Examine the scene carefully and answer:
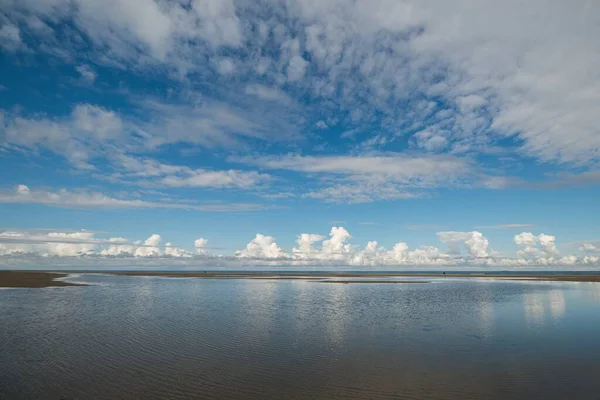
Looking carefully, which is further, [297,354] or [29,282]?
[29,282]

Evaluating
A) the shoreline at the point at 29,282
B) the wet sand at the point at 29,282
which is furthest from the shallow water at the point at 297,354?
the wet sand at the point at 29,282

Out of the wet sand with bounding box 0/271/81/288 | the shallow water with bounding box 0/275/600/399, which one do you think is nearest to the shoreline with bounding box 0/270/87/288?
the wet sand with bounding box 0/271/81/288

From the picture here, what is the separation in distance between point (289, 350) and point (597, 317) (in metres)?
30.7

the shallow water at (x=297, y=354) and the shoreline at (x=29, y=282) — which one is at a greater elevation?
the shoreline at (x=29, y=282)

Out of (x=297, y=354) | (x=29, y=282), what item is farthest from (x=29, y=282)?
(x=297, y=354)

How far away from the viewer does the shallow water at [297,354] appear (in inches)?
591

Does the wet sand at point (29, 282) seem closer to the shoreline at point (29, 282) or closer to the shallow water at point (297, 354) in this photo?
the shoreline at point (29, 282)

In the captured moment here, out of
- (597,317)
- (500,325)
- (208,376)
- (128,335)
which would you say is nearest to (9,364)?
(128,335)

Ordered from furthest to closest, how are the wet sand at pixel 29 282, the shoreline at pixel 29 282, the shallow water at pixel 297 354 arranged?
the wet sand at pixel 29 282
the shoreline at pixel 29 282
the shallow water at pixel 297 354

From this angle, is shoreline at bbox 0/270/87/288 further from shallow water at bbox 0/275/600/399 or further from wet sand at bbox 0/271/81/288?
shallow water at bbox 0/275/600/399

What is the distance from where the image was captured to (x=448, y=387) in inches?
602

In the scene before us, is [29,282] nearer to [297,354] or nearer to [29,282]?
[29,282]

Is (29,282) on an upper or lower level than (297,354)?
upper

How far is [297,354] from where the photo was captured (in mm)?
20406
